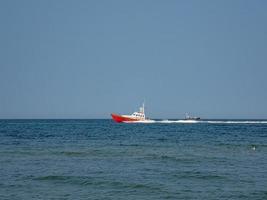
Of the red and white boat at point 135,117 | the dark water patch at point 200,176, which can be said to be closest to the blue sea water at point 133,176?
the dark water patch at point 200,176

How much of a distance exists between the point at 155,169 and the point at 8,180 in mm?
8640

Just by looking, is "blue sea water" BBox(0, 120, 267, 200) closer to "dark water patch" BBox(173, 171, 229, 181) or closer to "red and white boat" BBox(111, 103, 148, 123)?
"dark water patch" BBox(173, 171, 229, 181)

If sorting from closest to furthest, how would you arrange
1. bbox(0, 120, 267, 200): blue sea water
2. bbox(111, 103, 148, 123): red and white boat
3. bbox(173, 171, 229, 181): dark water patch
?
1. bbox(0, 120, 267, 200): blue sea water
2. bbox(173, 171, 229, 181): dark water patch
3. bbox(111, 103, 148, 123): red and white boat

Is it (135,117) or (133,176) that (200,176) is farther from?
(135,117)

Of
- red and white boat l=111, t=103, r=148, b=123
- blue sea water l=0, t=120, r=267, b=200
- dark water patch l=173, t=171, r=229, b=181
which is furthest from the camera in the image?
red and white boat l=111, t=103, r=148, b=123

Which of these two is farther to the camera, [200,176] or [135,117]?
[135,117]

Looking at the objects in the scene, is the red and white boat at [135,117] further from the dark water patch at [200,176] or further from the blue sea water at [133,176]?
the dark water patch at [200,176]

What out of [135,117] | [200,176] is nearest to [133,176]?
[200,176]

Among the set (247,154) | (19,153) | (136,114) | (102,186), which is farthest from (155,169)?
(136,114)

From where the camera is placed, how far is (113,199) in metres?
17.6

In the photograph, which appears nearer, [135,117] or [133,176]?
[133,176]

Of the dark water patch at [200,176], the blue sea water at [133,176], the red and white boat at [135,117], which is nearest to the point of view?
the blue sea water at [133,176]

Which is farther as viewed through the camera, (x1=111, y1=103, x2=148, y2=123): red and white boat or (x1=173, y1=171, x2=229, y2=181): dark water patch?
(x1=111, y1=103, x2=148, y2=123): red and white boat

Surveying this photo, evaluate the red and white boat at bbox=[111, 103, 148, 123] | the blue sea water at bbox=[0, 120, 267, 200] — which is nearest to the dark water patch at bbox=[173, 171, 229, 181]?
the blue sea water at bbox=[0, 120, 267, 200]
